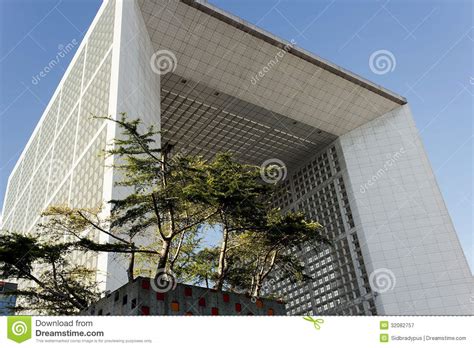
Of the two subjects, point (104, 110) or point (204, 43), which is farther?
point (204, 43)

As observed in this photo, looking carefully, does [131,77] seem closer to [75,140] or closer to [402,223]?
[75,140]

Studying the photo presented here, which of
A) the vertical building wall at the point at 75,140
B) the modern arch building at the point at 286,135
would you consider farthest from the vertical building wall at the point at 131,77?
the vertical building wall at the point at 75,140

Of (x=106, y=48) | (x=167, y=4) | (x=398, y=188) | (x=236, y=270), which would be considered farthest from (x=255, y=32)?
(x=236, y=270)

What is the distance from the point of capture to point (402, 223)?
33750 millimetres

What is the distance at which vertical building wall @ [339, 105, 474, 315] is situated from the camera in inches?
1230

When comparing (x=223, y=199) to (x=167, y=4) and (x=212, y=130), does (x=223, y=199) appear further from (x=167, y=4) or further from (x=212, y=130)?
(x=212, y=130)

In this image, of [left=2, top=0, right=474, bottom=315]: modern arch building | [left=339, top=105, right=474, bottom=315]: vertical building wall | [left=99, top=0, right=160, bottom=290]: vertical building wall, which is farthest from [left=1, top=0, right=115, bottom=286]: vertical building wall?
[left=339, top=105, right=474, bottom=315]: vertical building wall

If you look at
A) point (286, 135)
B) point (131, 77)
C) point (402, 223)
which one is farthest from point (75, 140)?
point (402, 223)

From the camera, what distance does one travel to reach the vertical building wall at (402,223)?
31234mm

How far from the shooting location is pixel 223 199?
12.0m

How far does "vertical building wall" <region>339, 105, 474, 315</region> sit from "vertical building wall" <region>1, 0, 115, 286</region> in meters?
19.0

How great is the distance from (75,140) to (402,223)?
22.3 metres

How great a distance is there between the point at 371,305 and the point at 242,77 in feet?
56.9
